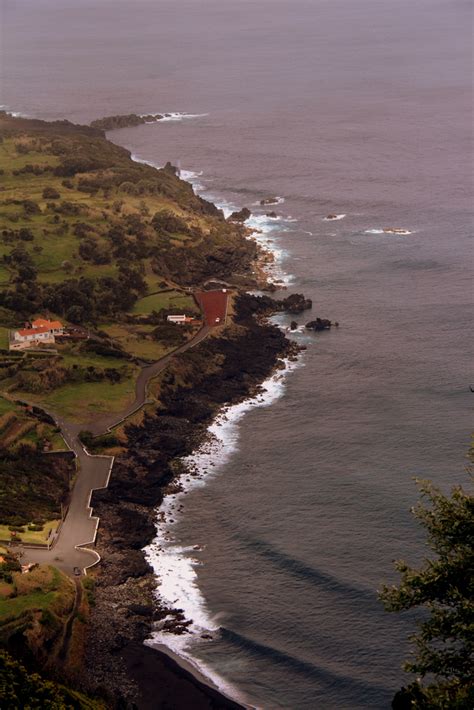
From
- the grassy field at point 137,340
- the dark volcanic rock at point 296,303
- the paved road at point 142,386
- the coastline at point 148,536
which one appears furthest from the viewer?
the dark volcanic rock at point 296,303

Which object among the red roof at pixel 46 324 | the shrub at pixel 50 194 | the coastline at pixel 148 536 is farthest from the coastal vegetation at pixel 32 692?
the shrub at pixel 50 194

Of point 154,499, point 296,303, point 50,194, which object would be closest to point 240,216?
point 50,194

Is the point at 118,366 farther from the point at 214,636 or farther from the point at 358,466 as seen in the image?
the point at 214,636

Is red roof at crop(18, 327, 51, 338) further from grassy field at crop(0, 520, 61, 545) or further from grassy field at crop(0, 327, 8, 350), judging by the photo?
grassy field at crop(0, 520, 61, 545)

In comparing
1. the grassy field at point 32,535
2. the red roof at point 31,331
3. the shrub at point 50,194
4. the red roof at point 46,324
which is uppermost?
the shrub at point 50,194

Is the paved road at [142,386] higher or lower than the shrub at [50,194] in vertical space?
lower

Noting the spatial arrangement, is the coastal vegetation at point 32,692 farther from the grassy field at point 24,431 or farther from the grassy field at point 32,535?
the grassy field at point 24,431
